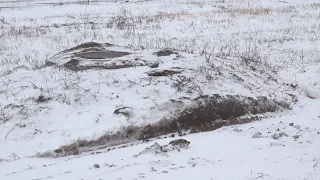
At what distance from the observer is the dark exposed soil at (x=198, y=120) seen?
558 cm

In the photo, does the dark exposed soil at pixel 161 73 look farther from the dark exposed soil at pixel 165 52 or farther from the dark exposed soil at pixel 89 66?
the dark exposed soil at pixel 165 52

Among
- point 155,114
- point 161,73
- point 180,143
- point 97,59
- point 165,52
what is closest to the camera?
point 180,143

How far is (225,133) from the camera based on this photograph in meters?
5.92

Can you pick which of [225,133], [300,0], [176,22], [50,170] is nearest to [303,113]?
[225,133]

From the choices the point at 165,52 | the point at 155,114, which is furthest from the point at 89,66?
the point at 155,114

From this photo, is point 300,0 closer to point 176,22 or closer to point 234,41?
point 176,22

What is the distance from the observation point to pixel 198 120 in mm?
6383

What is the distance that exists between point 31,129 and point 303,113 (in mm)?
4292

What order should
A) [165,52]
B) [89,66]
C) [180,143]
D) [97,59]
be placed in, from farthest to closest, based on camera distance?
1. [165,52]
2. [97,59]
3. [89,66]
4. [180,143]

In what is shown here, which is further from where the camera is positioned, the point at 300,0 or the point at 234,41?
the point at 300,0

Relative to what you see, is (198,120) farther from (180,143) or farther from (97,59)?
(97,59)

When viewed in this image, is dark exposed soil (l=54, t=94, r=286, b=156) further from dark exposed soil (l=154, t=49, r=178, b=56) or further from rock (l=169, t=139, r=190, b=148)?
dark exposed soil (l=154, t=49, r=178, b=56)

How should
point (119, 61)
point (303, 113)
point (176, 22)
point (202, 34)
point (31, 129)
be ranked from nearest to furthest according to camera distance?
1. point (31, 129)
2. point (303, 113)
3. point (119, 61)
4. point (202, 34)
5. point (176, 22)

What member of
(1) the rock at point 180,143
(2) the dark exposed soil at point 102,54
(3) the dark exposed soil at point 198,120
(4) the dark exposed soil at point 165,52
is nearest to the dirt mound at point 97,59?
(2) the dark exposed soil at point 102,54
